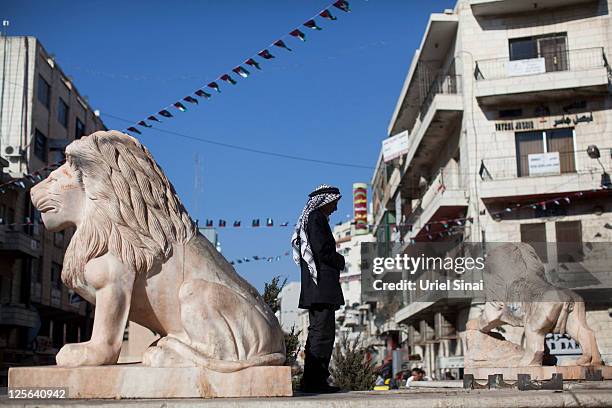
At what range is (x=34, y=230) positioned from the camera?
34.5m

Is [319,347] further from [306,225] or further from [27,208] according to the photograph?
[27,208]

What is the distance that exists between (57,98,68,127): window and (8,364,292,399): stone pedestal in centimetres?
3590

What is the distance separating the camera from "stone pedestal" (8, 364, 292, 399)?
449cm

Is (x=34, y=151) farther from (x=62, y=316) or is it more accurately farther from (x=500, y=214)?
(x=500, y=214)

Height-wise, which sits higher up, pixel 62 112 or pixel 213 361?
pixel 62 112

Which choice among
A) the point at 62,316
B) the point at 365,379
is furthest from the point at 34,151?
the point at 365,379

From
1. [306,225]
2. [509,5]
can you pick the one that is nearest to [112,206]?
[306,225]

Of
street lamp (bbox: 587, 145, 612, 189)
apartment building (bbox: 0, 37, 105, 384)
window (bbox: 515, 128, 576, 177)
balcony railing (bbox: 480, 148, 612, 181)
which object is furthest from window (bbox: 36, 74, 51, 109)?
street lamp (bbox: 587, 145, 612, 189)

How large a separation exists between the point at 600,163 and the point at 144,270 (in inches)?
941

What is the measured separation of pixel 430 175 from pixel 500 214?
889 cm

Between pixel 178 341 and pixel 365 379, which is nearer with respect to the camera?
pixel 178 341

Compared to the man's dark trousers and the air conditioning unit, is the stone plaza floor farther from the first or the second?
the air conditioning unit

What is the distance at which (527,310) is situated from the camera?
12422mm

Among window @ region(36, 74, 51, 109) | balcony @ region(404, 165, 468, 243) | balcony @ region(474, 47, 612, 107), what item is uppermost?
window @ region(36, 74, 51, 109)
